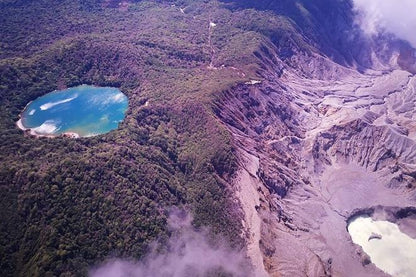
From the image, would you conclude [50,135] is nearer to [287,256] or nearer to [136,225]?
[136,225]

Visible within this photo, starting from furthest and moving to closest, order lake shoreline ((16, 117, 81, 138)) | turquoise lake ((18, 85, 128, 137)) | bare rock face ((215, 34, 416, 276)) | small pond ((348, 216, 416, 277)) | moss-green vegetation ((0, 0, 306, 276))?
turquoise lake ((18, 85, 128, 137)) < lake shoreline ((16, 117, 81, 138)) < bare rock face ((215, 34, 416, 276)) < small pond ((348, 216, 416, 277)) < moss-green vegetation ((0, 0, 306, 276))

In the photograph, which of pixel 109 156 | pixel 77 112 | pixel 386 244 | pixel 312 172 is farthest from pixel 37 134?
pixel 386 244

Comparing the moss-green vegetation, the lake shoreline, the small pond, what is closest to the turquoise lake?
the lake shoreline

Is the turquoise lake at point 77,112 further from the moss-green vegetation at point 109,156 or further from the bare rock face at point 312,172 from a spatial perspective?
the bare rock face at point 312,172

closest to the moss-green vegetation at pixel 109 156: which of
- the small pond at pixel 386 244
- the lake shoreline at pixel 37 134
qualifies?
the lake shoreline at pixel 37 134

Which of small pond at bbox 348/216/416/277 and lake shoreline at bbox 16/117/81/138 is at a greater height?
lake shoreline at bbox 16/117/81/138

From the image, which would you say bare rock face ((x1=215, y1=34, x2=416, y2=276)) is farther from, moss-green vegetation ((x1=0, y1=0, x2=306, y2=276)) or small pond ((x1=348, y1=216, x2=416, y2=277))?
moss-green vegetation ((x1=0, y1=0, x2=306, y2=276))

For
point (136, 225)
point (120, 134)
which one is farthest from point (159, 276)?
point (120, 134)
